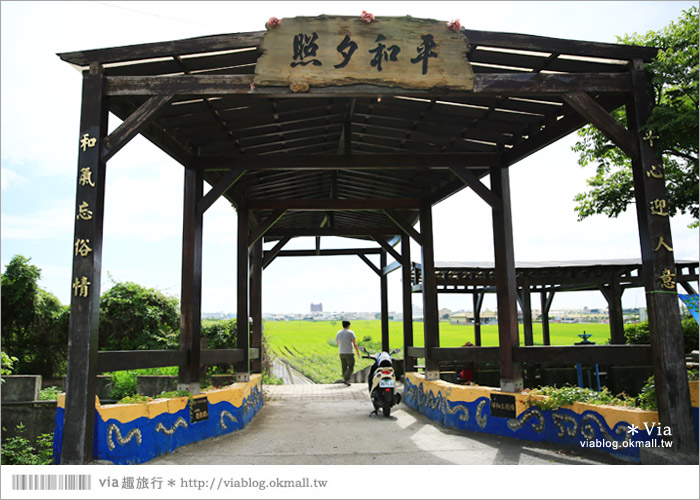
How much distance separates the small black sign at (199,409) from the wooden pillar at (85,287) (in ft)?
5.57

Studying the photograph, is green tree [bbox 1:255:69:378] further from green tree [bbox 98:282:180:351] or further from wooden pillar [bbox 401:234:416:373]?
wooden pillar [bbox 401:234:416:373]

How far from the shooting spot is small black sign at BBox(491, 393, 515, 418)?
20.9ft

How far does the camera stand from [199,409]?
648 cm

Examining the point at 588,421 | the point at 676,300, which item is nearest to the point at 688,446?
the point at 588,421

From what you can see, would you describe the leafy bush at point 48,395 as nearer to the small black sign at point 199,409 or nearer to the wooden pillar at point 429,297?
the small black sign at point 199,409

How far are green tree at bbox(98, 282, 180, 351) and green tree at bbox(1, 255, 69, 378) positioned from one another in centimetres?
102

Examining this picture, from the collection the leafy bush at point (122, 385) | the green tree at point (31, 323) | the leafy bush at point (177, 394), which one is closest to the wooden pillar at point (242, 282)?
the leafy bush at point (177, 394)

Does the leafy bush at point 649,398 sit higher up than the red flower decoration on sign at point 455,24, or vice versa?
the red flower decoration on sign at point 455,24

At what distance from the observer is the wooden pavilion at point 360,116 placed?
4926 millimetres

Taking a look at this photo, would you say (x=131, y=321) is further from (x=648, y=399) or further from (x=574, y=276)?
(x=648, y=399)

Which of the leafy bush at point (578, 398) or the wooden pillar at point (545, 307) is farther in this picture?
the wooden pillar at point (545, 307)

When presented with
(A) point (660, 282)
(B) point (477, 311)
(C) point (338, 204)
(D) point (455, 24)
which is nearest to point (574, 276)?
(B) point (477, 311)

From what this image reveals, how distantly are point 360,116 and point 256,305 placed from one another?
5.22 meters

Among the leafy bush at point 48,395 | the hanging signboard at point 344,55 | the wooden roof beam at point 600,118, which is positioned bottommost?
the leafy bush at point 48,395
